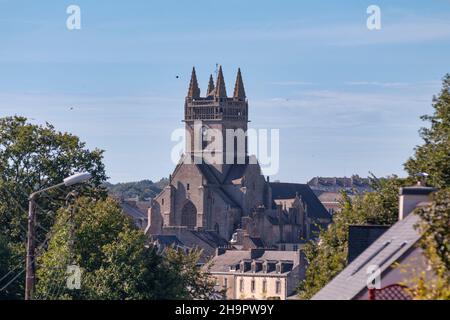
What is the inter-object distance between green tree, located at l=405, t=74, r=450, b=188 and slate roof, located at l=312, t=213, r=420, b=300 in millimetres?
15137

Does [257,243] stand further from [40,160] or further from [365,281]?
[365,281]

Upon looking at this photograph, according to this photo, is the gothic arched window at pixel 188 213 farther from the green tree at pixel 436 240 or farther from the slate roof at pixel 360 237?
the green tree at pixel 436 240

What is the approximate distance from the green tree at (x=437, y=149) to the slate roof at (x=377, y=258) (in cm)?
1514

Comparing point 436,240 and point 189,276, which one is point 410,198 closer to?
point 436,240

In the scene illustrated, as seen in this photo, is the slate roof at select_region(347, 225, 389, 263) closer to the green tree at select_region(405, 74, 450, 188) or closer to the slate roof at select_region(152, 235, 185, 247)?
the green tree at select_region(405, 74, 450, 188)

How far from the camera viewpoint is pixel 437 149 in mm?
44688

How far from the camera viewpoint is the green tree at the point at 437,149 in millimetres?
42219

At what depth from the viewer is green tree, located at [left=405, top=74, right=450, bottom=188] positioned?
42219 mm

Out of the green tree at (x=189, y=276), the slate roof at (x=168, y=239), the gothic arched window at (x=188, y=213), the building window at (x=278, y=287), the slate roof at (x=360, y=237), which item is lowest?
the slate roof at (x=360, y=237)

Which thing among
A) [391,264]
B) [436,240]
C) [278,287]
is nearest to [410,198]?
[391,264]

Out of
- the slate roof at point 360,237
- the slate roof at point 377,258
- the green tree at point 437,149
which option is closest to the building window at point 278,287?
the green tree at point 437,149

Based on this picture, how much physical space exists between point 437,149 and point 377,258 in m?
21.7
